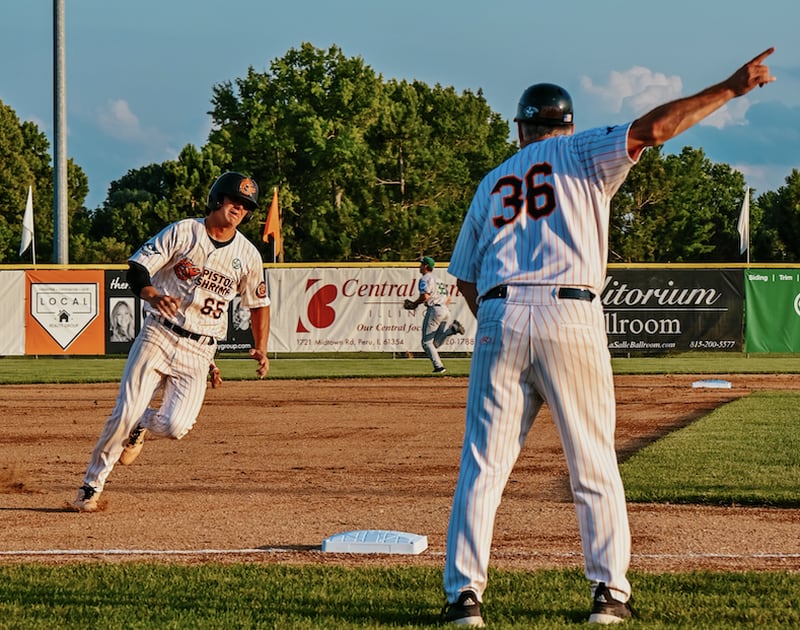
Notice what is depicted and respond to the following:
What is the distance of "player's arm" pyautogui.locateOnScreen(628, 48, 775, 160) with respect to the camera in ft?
13.9

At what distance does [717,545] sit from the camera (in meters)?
6.50

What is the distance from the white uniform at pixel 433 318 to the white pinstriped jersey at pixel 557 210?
1668 cm

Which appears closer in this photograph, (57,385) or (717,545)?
(717,545)

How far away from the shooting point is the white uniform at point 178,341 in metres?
7.57

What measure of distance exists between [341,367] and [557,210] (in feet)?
64.0

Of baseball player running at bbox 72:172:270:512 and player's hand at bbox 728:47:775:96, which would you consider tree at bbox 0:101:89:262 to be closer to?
baseball player running at bbox 72:172:270:512

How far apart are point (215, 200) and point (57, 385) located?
12993 mm

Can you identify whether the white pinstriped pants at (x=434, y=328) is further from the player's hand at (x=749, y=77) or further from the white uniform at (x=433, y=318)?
the player's hand at (x=749, y=77)

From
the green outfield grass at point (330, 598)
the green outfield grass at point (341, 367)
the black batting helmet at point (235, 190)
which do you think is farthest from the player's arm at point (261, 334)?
the green outfield grass at point (341, 367)

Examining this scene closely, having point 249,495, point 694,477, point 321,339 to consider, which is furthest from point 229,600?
point 321,339

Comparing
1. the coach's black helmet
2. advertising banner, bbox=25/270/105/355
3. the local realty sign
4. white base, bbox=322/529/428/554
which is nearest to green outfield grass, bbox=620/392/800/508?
white base, bbox=322/529/428/554

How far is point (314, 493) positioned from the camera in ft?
28.3

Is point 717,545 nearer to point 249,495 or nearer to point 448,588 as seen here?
point 448,588

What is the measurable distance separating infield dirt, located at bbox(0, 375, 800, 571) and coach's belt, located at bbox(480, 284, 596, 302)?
185 centimetres
